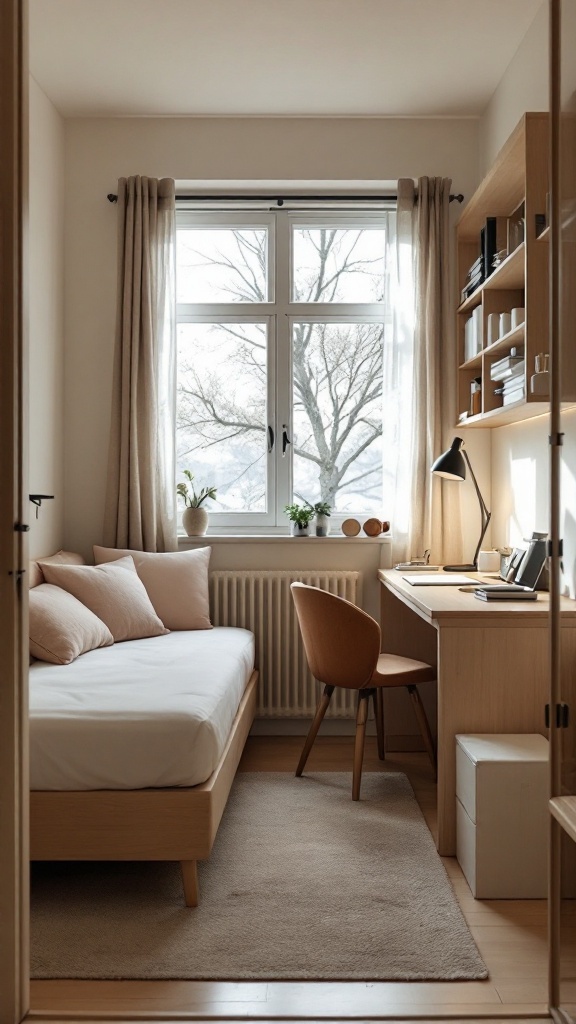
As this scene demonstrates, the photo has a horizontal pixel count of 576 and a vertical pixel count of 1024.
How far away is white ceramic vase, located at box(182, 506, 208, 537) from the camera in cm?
399

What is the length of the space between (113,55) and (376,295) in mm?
1650

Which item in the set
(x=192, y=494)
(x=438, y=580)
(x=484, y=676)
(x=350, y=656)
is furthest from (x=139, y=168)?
(x=484, y=676)

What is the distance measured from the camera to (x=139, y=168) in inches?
158

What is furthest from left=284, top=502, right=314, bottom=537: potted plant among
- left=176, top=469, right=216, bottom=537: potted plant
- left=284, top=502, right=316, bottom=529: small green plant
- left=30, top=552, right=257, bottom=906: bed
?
left=30, top=552, right=257, bottom=906: bed

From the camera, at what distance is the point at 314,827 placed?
2.77 metres

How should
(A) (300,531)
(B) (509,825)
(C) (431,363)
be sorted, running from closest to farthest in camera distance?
1. (B) (509,825)
2. (C) (431,363)
3. (A) (300,531)

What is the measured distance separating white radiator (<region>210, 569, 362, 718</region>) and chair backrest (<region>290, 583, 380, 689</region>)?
77 centimetres

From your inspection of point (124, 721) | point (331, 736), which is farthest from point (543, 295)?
point (331, 736)

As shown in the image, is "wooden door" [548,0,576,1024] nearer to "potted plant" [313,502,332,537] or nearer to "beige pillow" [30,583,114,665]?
"beige pillow" [30,583,114,665]

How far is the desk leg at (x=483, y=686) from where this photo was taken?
2.54 meters

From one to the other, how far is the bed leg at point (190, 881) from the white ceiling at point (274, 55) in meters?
3.04

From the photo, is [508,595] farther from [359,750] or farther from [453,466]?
[453,466]

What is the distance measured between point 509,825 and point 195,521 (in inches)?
86.6

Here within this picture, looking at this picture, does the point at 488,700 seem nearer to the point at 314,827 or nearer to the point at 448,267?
the point at 314,827
